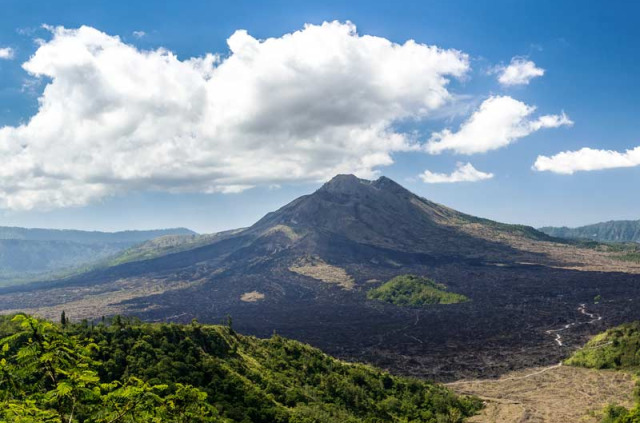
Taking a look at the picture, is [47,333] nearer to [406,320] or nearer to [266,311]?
A: [406,320]

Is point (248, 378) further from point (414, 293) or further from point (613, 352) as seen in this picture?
point (414, 293)

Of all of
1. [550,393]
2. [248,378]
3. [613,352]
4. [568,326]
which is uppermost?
[248,378]

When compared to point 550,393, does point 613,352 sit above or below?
above

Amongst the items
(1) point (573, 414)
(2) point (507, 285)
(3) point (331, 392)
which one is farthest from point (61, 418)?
(2) point (507, 285)

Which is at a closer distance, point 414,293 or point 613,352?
point 613,352

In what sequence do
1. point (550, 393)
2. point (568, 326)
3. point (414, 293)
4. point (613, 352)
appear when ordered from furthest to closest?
1. point (414, 293)
2. point (568, 326)
3. point (613, 352)
4. point (550, 393)

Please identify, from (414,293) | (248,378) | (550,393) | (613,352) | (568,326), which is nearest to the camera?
(248,378)

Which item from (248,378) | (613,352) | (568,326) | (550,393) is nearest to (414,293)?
(568,326)

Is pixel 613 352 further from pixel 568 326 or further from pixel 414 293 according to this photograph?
pixel 414 293

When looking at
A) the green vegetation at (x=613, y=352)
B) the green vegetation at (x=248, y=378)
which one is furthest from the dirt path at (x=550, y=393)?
the green vegetation at (x=248, y=378)
